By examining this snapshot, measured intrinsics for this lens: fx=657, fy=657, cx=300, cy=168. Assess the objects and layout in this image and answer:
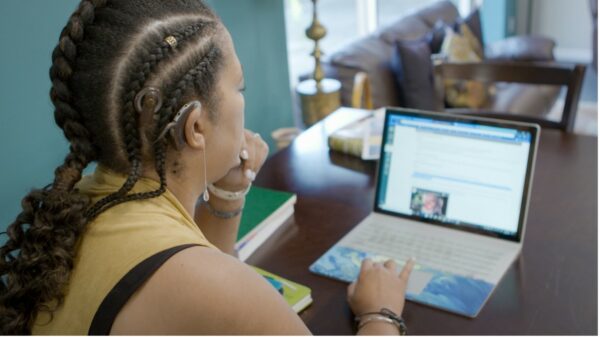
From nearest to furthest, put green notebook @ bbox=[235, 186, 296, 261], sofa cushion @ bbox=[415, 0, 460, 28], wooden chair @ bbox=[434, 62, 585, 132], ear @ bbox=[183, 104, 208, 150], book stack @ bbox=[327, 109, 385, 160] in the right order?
ear @ bbox=[183, 104, 208, 150], green notebook @ bbox=[235, 186, 296, 261], book stack @ bbox=[327, 109, 385, 160], wooden chair @ bbox=[434, 62, 585, 132], sofa cushion @ bbox=[415, 0, 460, 28]

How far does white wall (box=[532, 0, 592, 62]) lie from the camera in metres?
5.52

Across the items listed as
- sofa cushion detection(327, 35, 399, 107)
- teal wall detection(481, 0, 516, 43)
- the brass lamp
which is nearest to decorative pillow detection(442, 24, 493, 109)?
sofa cushion detection(327, 35, 399, 107)

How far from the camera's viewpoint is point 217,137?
0.95m

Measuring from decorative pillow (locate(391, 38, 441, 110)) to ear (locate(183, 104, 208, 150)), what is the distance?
7.87ft

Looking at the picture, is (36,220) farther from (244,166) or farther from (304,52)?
(304,52)

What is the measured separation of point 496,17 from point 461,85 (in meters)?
2.04

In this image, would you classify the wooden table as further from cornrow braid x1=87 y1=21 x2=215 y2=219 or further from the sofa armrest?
the sofa armrest

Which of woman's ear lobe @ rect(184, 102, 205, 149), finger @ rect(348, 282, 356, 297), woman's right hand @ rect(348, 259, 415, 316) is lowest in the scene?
finger @ rect(348, 282, 356, 297)

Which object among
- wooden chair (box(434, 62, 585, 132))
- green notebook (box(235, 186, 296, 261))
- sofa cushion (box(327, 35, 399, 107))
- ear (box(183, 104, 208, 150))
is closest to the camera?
ear (box(183, 104, 208, 150))

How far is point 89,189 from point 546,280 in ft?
2.61

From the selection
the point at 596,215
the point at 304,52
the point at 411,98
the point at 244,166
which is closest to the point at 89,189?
the point at 244,166

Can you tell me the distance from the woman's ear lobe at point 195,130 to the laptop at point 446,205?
437 millimetres

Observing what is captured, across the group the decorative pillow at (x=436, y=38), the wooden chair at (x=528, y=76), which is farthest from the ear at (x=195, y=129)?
the decorative pillow at (x=436, y=38)

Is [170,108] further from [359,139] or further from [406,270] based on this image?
[359,139]
